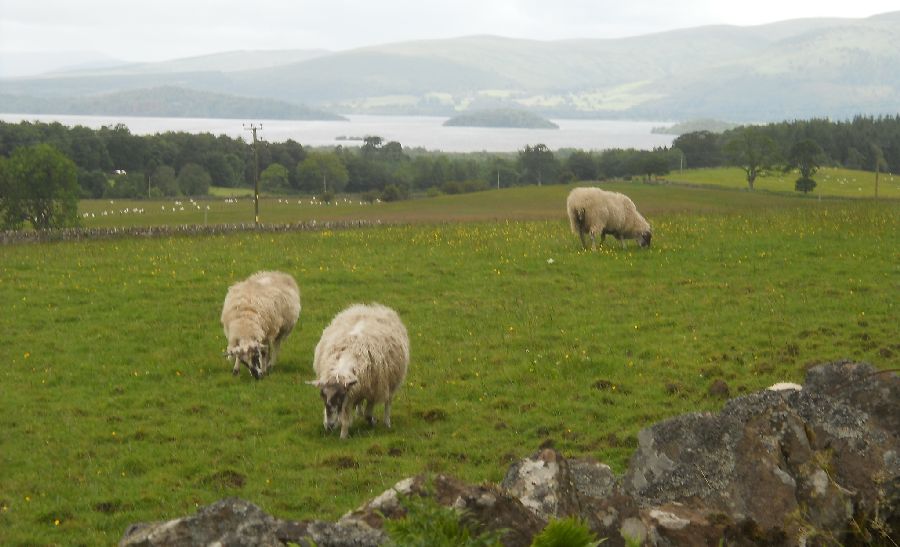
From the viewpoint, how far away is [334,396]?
1503 cm

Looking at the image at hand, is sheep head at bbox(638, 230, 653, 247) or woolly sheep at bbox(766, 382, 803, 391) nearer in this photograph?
woolly sheep at bbox(766, 382, 803, 391)

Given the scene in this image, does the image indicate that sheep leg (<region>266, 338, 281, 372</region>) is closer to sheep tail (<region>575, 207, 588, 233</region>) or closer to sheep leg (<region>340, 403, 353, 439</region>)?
sheep leg (<region>340, 403, 353, 439</region>)

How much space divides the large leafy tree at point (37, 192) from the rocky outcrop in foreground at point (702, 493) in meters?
74.8

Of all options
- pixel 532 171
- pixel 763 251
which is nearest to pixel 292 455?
pixel 763 251

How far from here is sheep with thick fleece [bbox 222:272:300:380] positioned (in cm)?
1905

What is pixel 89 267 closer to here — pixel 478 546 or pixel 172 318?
pixel 172 318

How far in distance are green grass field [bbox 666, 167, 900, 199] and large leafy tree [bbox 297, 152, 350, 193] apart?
44.9 metres

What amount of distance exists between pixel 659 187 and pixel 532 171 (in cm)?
4797

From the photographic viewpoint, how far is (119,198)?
4286 inches

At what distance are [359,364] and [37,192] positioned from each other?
226ft

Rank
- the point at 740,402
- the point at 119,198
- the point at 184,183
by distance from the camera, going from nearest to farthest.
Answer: the point at 740,402, the point at 119,198, the point at 184,183

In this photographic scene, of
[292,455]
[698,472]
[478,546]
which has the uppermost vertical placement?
[478,546]

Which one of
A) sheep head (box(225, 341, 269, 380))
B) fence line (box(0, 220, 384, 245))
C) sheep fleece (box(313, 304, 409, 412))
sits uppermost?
fence line (box(0, 220, 384, 245))

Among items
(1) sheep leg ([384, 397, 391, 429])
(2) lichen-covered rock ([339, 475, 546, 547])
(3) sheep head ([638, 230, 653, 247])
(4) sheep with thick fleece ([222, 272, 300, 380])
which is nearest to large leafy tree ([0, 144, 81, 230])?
(3) sheep head ([638, 230, 653, 247])
